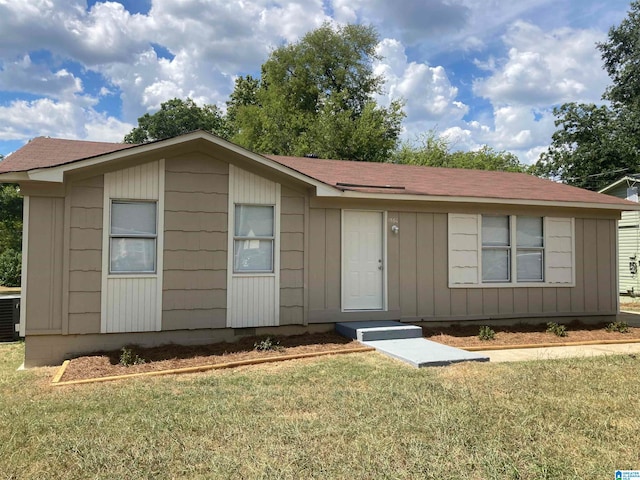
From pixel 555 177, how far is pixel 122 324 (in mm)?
31663

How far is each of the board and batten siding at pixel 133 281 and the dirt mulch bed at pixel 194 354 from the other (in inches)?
16.6

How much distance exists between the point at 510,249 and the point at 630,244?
13243 mm

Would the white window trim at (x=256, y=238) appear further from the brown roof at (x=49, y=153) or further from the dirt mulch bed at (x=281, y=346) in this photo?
the brown roof at (x=49, y=153)

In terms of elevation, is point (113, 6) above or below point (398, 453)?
above

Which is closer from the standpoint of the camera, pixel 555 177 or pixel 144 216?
pixel 144 216

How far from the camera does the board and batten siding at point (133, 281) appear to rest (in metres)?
6.70

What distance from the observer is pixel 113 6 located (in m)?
12.4

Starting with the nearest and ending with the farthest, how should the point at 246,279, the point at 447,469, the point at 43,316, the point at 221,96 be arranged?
the point at 447,469 → the point at 43,316 → the point at 246,279 → the point at 221,96

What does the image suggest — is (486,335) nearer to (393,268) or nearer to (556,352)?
(556,352)

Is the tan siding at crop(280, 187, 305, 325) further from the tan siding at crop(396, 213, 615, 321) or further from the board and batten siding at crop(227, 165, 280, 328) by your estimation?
the tan siding at crop(396, 213, 615, 321)

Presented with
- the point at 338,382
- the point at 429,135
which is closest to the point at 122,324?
the point at 338,382

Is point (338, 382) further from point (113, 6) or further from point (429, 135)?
point (429, 135)

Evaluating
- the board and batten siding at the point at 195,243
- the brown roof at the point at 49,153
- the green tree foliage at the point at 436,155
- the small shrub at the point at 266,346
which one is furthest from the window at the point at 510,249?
the green tree foliage at the point at 436,155

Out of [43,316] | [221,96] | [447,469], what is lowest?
[447,469]
